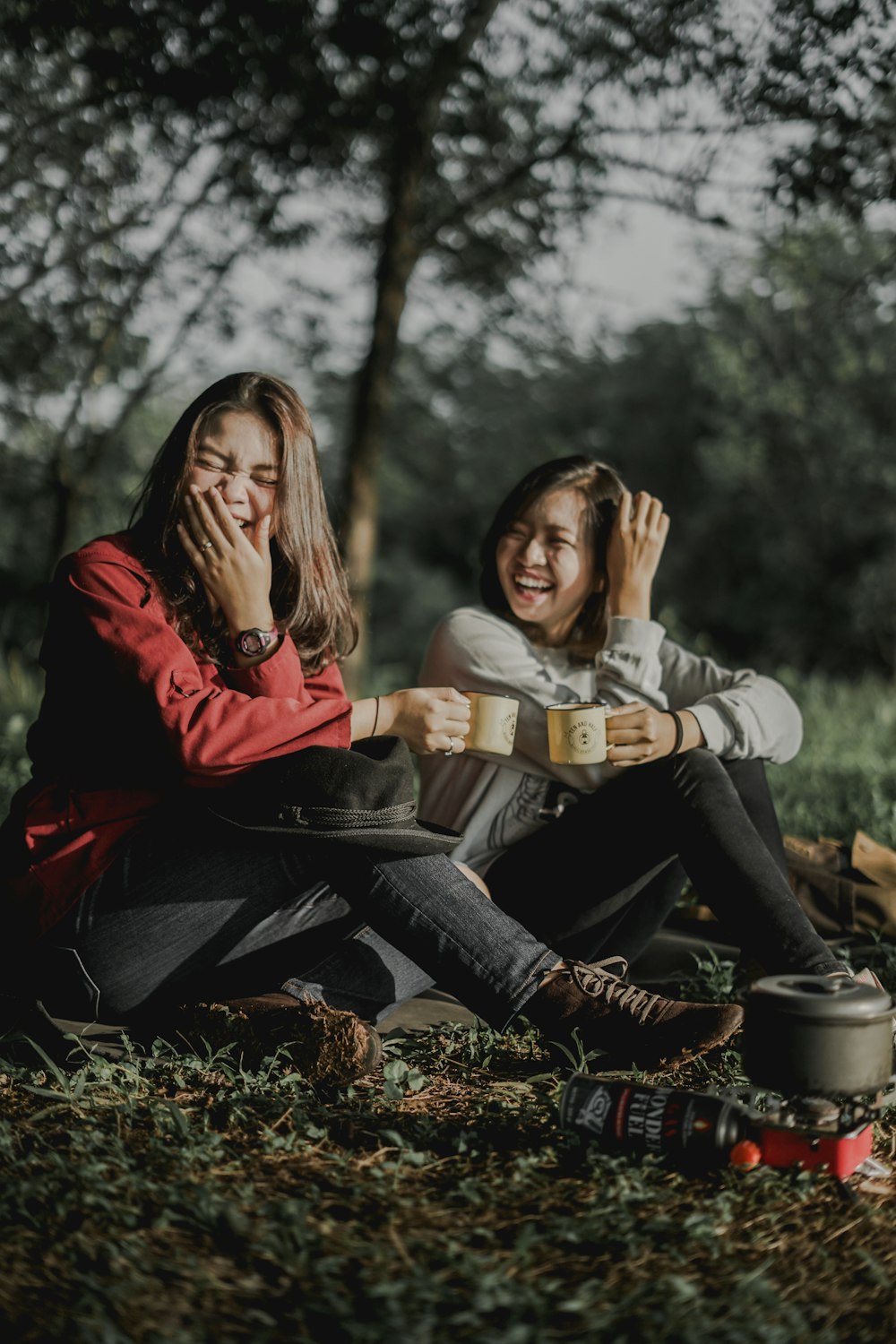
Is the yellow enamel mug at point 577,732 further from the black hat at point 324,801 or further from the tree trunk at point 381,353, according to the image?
the tree trunk at point 381,353

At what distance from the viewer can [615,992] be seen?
261cm

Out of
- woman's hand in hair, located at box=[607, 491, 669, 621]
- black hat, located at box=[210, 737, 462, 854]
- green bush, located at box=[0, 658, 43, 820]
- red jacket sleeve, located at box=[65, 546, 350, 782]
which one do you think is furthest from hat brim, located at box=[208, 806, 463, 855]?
green bush, located at box=[0, 658, 43, 820]

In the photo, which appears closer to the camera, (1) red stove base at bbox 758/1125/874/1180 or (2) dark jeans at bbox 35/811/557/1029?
(1) red stove base at bbox 758/1125/874/1180

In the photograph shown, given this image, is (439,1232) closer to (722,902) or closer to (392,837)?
(392,837)

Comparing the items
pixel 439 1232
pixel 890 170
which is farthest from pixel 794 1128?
pixel 890 170

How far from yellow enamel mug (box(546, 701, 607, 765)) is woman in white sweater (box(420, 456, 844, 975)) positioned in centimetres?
11

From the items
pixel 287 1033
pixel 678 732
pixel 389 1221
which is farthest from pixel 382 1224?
pixel 678 732

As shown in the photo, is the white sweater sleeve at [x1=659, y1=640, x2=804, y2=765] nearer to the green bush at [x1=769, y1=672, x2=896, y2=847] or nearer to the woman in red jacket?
the woman in red jacket

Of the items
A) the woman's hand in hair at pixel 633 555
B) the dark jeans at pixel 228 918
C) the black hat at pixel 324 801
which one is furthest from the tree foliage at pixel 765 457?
the black hat at pixel 324 801

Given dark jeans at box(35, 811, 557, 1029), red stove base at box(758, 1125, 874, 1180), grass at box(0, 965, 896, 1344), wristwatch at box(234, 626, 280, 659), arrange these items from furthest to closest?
1. wristwatch at box(234, 626, 280, 659)
2. dark jeans at box(35, 811, 557, 1029)
3. red stove base at box(758, 1125, 874, 1180)
4. grass at box(0, 965, 896, 1344)

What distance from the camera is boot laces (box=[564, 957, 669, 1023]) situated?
8.50ft

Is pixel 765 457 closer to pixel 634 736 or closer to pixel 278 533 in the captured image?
pixel 634 736

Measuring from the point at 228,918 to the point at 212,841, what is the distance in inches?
6.9

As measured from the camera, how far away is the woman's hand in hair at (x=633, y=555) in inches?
136
